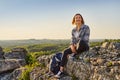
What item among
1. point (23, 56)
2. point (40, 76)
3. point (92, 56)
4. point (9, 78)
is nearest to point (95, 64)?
point (92, 56)

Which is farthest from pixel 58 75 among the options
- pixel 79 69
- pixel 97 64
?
pixel 97 64

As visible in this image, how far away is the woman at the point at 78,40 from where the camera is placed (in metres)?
19.3

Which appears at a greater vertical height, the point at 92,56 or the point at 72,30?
the point at 72,30

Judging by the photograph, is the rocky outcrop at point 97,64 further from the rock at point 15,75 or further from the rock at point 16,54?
the rock at point 16,54

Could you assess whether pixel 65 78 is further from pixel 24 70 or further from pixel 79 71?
pixel 24 70

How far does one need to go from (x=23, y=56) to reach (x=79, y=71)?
17.8m

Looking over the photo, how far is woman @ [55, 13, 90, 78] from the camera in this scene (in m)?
19.3

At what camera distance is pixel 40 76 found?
818 inches

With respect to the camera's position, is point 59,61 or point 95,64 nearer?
point 95,64

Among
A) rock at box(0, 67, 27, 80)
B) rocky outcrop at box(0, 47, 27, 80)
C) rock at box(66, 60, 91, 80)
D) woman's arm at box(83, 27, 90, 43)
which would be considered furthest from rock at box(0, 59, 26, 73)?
woman's arm at box(83, 27, 90, 43)

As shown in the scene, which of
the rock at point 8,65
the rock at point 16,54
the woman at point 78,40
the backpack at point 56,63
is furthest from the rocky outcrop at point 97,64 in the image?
the rock at point 16,54

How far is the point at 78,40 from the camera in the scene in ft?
64.9

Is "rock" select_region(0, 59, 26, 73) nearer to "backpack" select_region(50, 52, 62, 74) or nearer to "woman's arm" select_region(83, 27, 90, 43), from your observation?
"backpack" select_region(50, 52, 62, 74)

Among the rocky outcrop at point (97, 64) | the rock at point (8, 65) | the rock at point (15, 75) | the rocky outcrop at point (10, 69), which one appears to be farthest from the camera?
the rock at point (8, 65)
